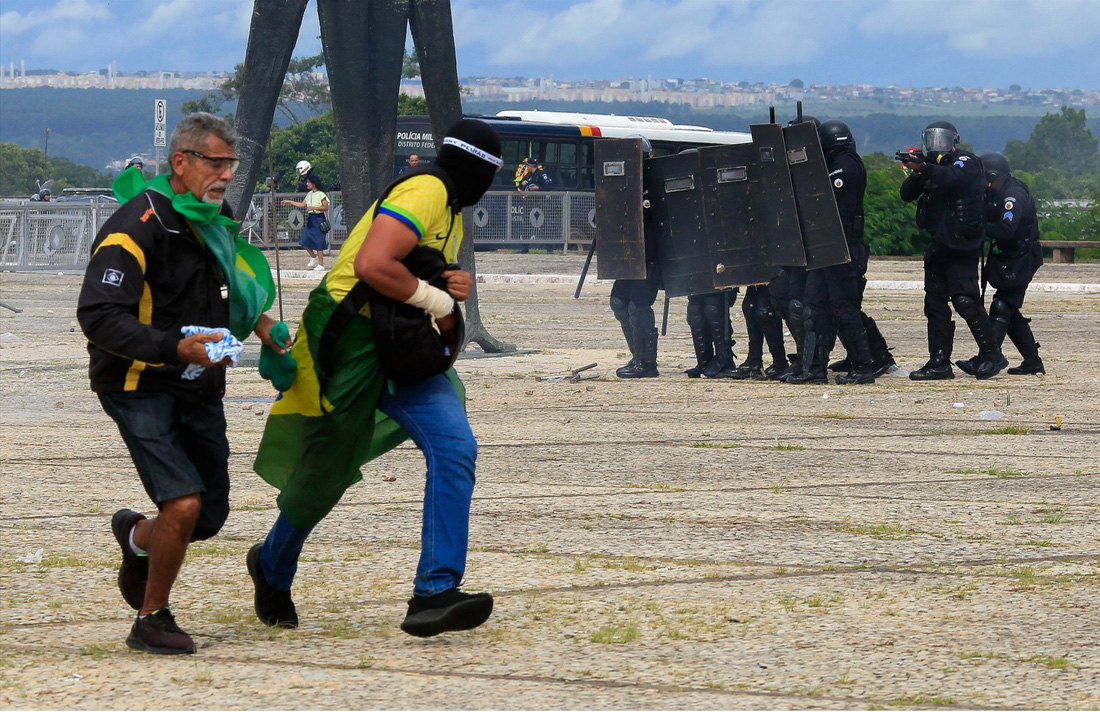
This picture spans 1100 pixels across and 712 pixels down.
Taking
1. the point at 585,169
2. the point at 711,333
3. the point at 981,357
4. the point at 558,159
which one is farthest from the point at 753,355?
the point at 585,169

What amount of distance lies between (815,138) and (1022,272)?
2.33 m

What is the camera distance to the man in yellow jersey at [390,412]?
455cm

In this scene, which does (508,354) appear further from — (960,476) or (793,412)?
(960,476)

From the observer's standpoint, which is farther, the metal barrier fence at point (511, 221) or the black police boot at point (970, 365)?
the metal barrier fence at point (511, 221)

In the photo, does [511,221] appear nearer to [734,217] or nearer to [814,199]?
[734,217]

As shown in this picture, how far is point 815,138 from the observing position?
12.5 meters

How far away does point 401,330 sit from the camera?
4.59 m

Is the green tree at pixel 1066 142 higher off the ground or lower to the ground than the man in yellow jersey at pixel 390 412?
higher

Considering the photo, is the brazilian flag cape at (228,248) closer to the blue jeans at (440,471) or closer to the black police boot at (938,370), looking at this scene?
the blue jeans at (440,471)

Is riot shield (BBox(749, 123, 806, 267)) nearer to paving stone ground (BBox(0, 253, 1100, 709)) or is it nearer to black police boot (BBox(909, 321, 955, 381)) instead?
black police boot (BBox(909, 321, 955, 381))

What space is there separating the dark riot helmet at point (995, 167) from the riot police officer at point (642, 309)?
2.94 meters

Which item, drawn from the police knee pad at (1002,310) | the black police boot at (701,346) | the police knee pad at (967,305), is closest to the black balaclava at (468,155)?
the black police boot at (701,346)

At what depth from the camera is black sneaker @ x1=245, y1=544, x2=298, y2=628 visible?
4.81m

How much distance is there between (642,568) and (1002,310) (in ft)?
27.4
